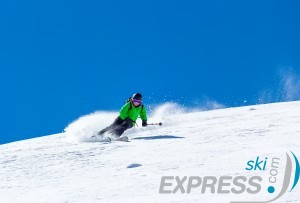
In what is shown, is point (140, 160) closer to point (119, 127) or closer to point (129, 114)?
point (119, 127)

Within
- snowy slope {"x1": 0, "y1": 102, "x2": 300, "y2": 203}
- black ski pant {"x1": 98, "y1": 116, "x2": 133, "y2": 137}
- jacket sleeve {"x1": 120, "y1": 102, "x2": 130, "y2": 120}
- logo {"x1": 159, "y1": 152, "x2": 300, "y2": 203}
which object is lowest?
logo {"x1": 159, "y1": 152, "x2": 300, "y2": 203}

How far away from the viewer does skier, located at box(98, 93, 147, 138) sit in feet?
41.9

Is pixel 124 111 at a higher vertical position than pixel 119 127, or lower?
higher

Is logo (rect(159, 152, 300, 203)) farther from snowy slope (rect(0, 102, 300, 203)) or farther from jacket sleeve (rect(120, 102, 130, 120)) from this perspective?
jacket sleeve (rect(120, 102, 130, 120))

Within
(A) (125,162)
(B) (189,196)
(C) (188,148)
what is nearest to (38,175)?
(A) (125,162)

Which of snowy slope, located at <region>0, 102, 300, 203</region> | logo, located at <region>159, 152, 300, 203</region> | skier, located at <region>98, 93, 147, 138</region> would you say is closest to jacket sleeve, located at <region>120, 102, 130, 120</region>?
skier, located at <region>98, 93, 147, 138</region>

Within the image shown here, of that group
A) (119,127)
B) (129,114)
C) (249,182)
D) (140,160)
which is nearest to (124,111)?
(129,114)

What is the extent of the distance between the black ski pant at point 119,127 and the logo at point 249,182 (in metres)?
5.41

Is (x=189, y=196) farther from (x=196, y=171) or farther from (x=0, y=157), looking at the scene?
(x=0, y=157)

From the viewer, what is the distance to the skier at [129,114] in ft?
41.9

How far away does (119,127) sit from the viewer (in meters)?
12.7

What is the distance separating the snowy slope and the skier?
39cm

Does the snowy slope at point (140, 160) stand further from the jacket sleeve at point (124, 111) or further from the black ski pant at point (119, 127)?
the jacket sleeve at point (124, 111)

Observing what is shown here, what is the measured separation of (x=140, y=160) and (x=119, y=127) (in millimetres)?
3860
